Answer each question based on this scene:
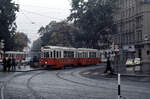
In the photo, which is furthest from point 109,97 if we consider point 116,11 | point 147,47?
point 116,11

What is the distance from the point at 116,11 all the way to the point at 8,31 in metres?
32.9

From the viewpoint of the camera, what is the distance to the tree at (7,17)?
58.9 meters

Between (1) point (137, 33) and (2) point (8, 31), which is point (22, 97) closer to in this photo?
(2) point (8, 31)

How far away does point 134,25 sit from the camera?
244ft

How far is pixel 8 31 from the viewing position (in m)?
61.2

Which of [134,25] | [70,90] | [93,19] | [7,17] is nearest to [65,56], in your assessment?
[7,17]

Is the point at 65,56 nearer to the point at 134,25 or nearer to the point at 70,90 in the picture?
the point at 70,90

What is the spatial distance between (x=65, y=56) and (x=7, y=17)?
68.2 feet

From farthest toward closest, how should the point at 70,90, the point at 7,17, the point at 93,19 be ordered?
the point at 93,19 < the point at 7,17 < the point at 70,90

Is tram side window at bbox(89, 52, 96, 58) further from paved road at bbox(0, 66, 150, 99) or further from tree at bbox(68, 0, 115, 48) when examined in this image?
paved road at bbox(0, 66, 150, 99)

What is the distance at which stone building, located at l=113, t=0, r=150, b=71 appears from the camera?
225 feet

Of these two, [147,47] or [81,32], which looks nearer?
[147,47]

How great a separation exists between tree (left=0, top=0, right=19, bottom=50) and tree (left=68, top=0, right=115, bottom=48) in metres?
17.2

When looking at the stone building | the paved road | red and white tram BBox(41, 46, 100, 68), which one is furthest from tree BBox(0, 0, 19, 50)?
→ the paved road
